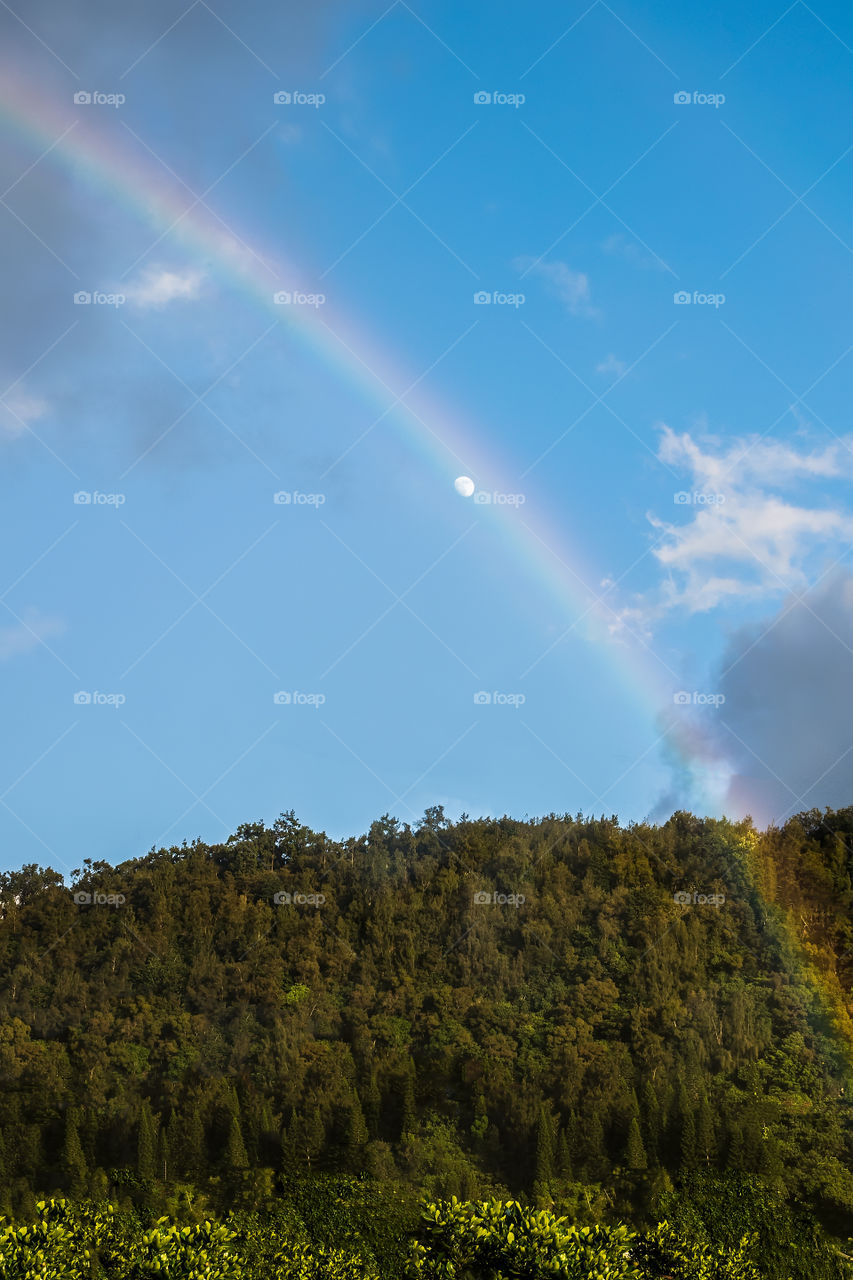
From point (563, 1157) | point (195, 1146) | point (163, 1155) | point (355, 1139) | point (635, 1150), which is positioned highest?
point (355, 1139)

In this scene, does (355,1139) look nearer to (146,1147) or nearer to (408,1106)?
(408,1106)

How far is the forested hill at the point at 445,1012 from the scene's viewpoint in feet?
186

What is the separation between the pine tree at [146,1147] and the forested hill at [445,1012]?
0.44ft

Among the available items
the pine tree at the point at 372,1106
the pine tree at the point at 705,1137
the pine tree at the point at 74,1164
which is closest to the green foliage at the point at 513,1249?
the pine tree at the point at 705,1137

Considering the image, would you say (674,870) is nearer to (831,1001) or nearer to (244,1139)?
(831,1001)

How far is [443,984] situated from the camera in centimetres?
7575

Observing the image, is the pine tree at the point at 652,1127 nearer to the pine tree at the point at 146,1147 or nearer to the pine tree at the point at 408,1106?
the pine tree at the point at 408,1106

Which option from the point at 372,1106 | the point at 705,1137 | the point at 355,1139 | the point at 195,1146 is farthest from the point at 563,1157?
the point at 195,1146

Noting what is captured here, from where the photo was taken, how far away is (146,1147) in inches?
2275

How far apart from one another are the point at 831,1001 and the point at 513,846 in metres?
25.3

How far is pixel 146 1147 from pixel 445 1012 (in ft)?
65.0

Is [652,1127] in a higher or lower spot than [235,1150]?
higher

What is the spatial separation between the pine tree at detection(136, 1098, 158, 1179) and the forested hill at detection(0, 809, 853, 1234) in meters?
0.13

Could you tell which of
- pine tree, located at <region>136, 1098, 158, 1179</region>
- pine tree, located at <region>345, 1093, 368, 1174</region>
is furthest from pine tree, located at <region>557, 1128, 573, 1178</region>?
pine tree, located at <region>136, 1098, 158, 1179</region>
